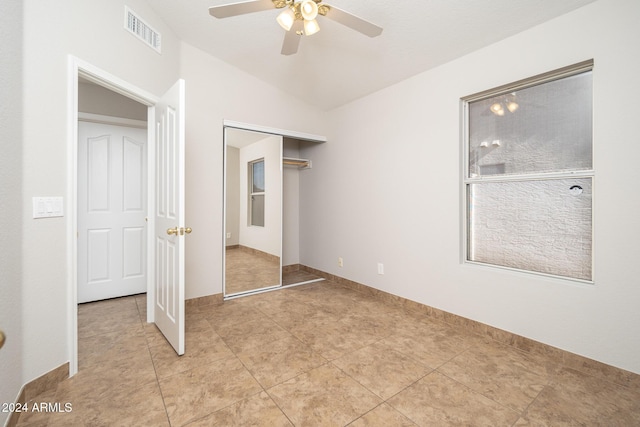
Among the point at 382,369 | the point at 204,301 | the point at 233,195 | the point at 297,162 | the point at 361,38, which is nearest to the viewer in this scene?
the point at 382,369

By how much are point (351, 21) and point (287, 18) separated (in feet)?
1.37

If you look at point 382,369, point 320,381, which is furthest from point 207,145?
point 382,369

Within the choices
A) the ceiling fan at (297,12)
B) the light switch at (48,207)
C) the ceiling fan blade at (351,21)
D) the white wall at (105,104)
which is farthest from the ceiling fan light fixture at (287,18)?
the white wall at (105,104)

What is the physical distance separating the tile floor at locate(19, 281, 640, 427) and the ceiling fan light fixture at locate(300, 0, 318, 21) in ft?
7.56

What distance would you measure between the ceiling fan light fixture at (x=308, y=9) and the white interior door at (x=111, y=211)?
2862 mm

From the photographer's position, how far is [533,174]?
229 cm

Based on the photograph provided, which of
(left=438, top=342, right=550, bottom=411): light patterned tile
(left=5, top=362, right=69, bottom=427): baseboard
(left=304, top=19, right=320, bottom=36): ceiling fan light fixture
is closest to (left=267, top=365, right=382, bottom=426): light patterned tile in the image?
(left=438, top=342, right=550, bottom=411): light patterned tile

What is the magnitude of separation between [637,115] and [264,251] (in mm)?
3664

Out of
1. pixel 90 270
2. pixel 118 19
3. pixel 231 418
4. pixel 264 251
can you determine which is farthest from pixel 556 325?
pixel 90 270

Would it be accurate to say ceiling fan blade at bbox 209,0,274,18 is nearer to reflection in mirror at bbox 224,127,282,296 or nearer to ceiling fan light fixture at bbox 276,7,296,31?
ceiling fan light fixture at bbox 276,7,296,31

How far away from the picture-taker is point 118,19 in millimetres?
2189

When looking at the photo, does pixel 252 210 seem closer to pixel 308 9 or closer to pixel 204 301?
pixel 204 301

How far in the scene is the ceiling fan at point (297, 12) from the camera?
1.71 metres

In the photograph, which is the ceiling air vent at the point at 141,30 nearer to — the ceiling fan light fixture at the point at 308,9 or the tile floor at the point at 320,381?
the ceiling fan light fixture at the point at 308,9
